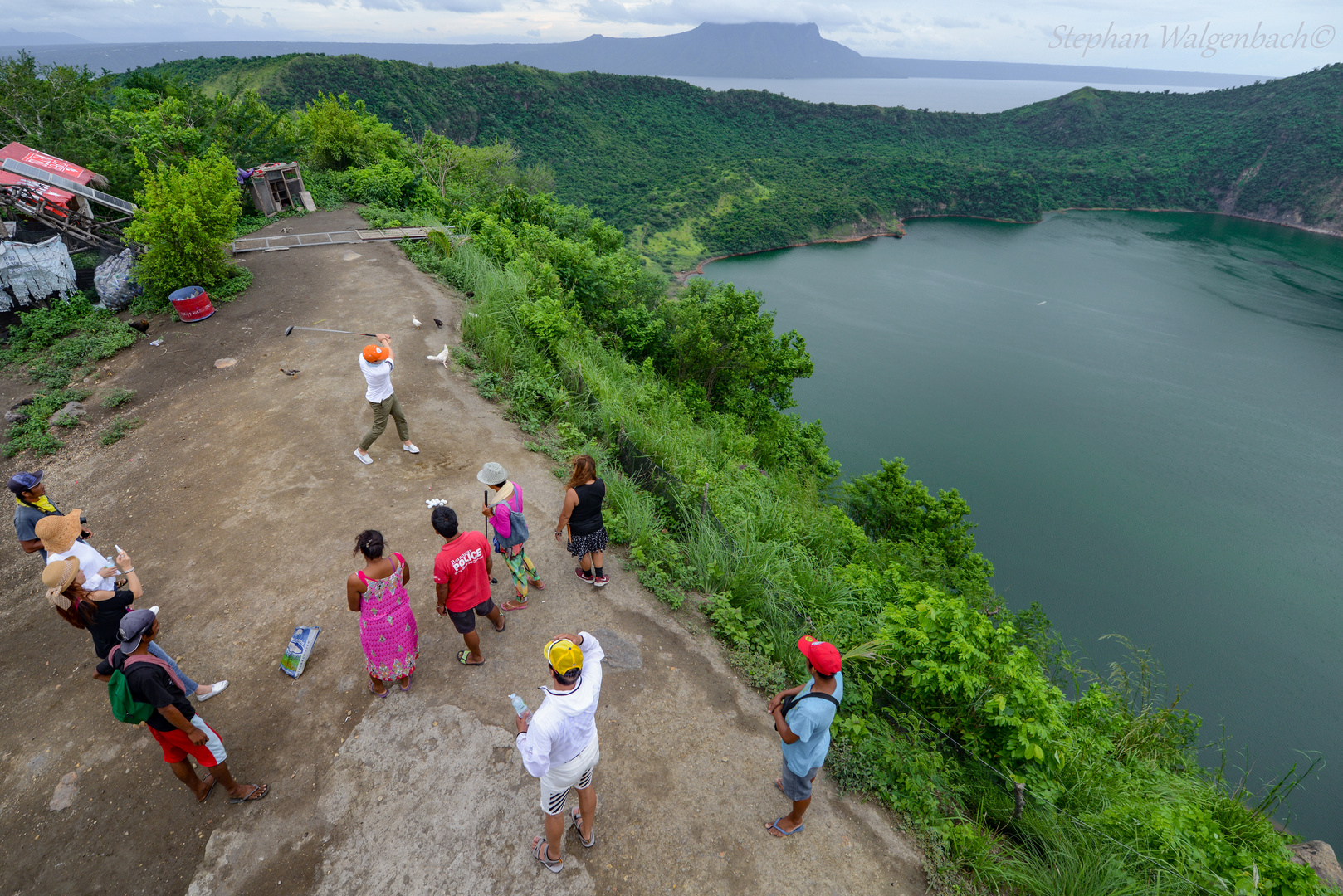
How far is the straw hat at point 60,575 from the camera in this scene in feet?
11.7

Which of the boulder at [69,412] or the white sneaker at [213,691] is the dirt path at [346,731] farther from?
the boulder at [69,412]

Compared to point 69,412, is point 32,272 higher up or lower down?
higher up

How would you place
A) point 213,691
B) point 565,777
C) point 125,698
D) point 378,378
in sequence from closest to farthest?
1. point 565,777
2. point 125,698
3. point 213,691
4. point 378,378

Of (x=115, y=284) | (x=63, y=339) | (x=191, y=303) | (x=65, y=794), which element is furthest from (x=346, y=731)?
(x=115, y=284)

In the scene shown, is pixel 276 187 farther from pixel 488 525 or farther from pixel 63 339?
pixel 488 525

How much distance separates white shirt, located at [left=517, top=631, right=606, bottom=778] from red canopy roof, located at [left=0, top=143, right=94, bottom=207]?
14.2 meters

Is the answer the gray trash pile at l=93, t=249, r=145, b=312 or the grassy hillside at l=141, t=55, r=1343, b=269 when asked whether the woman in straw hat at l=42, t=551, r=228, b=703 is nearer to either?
the gray trash pile at l=93, t=249, r=145, b=312

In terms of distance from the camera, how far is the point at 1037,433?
27.6 m

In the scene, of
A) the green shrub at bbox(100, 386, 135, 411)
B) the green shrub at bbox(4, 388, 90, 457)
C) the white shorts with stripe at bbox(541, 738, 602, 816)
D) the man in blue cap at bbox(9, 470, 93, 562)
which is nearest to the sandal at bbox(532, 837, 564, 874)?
the white shorts with stripe at bbox(541, 738, 602, 816)

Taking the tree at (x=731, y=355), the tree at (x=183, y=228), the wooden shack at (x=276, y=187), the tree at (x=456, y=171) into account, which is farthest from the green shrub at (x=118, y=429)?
the tree at (x=731, y=355)

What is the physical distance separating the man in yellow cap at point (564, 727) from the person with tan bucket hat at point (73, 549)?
304cm

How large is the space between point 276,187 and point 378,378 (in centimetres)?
1330

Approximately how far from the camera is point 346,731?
3865 mm

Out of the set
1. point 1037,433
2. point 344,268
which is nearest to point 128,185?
point 344,268
